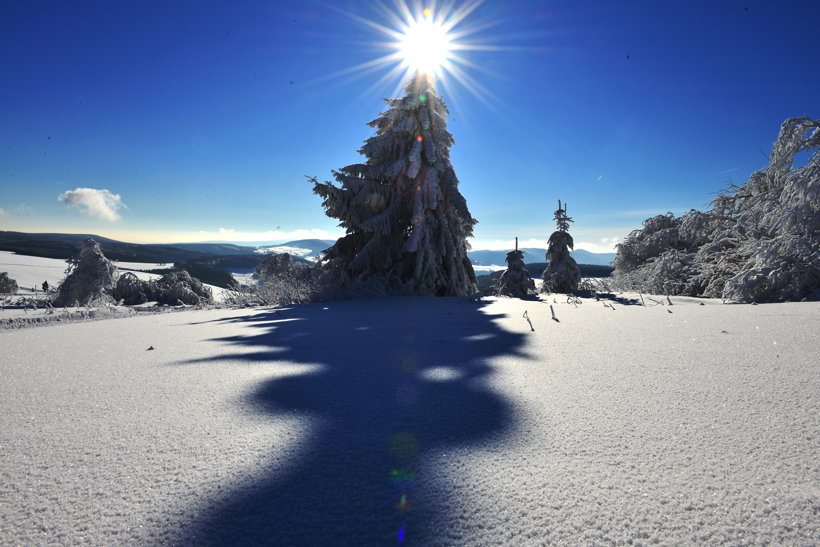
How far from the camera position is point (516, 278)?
39.6ft

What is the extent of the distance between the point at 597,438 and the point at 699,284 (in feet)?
30.7

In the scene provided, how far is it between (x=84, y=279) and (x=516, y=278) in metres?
12.0

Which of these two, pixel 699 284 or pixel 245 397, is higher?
pixel 699 284

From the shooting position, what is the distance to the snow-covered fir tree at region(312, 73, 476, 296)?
7.62m

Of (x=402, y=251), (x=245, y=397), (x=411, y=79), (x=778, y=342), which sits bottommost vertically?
(x=245, y=397)

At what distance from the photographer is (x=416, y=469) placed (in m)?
0.97

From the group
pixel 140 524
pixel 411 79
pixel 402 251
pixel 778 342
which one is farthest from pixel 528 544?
pixel 411 79

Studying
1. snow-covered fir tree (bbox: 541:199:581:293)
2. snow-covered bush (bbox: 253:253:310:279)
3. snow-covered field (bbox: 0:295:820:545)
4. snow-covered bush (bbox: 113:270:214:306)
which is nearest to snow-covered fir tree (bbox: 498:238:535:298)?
snow-covered fir tree (bbox: 541:199:581:293)

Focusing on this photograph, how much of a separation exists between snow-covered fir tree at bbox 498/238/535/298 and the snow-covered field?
984 centimetres

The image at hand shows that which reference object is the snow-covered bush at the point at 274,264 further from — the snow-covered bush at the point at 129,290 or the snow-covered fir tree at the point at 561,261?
the snow-covered fir tree at the point at 561,261

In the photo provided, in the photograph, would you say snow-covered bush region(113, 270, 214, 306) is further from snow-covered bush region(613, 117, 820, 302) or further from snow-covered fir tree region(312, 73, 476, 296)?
snow-covered bush region(613, 117, 820, 302)

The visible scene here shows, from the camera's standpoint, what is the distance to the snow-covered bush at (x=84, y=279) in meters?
9.00

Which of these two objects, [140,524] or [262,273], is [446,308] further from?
[262,273]

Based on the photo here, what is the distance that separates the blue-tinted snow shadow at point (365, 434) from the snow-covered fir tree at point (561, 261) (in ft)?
43.5
